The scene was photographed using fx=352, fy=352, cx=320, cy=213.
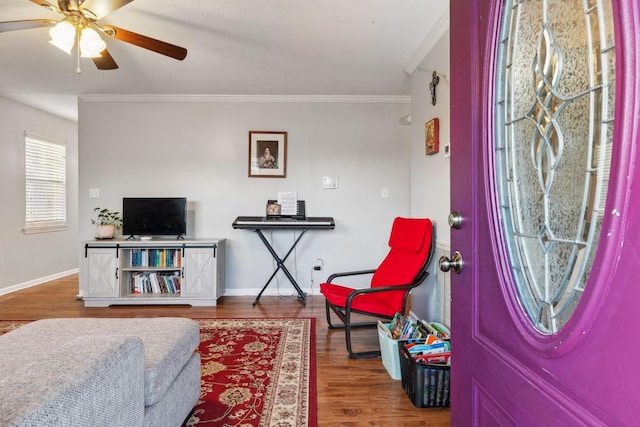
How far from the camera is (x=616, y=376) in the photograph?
19.8 inches

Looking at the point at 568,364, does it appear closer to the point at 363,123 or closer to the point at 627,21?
the point at 627,21

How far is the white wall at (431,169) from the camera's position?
2.43 m

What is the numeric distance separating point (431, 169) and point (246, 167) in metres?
2.25

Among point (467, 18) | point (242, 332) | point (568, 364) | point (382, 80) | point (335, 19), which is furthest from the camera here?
point (382, 80)

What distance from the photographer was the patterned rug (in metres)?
1.75

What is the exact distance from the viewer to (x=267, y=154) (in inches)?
162

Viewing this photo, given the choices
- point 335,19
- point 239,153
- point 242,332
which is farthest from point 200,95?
point 242,332

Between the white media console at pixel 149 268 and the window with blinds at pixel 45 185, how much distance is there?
5.18 feet

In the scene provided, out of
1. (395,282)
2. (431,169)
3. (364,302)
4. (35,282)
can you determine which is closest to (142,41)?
(431,169)

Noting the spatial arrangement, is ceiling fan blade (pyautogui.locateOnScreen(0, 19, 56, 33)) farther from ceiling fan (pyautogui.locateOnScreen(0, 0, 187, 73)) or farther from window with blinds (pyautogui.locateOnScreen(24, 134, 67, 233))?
window with blinds (pyautogui.locateOnScreen(24, 134, 67, 233))

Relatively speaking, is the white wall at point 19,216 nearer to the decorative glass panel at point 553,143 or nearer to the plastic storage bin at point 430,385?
the plastic storage bin at point 430,385

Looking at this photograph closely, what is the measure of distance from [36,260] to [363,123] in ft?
15.0

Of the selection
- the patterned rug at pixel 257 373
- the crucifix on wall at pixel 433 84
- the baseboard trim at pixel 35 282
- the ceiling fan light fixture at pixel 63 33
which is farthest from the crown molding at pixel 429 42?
the baseboard trim at pixel 35 282

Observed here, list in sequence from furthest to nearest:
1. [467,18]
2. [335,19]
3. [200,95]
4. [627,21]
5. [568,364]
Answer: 1. [200,95]
2. [335,19]
3. [467,18]
4. [568,364]
5. [627,21]
